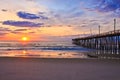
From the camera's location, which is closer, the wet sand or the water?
the wet sand

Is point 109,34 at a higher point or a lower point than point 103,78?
higher

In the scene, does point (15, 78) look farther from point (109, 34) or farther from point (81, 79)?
point (109, 34)

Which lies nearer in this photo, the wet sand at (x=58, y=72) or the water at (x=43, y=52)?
the wet sand at (x=58, y=72)

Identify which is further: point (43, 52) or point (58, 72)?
point (43, 52)

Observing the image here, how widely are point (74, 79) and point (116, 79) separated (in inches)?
63.7

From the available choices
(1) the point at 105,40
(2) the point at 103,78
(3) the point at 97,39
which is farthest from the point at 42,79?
(3) the point at 97,39

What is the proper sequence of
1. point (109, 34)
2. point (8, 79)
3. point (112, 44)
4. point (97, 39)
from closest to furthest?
point (8, 79) < point (109, 34) < point (112, 44) < point (97, 39)

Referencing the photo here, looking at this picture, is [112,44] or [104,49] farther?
[104,49]

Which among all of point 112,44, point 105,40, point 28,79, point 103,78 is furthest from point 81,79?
point 105,40

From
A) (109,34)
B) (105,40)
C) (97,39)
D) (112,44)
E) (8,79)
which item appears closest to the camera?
(8,79)

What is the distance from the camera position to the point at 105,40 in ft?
145

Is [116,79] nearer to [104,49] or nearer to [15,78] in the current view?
[15,78]

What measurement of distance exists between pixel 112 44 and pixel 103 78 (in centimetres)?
2992

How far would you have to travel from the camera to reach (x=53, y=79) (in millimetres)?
9391
